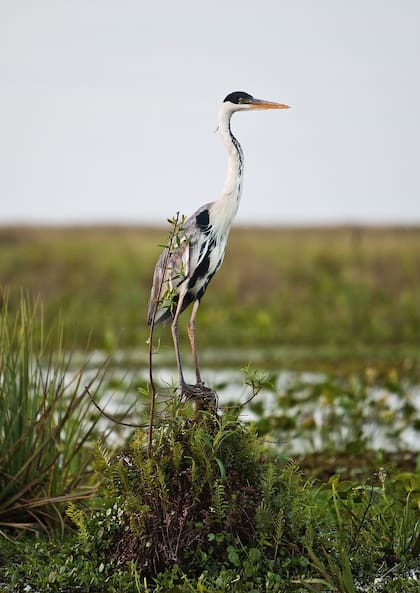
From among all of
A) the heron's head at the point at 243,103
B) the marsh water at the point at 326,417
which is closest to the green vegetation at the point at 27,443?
the marsh water at the point at 326,417

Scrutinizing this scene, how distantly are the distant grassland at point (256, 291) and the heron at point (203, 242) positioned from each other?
7634 mm

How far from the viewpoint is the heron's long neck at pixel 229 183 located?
3691 millimetres

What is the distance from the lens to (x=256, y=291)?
15.8 m

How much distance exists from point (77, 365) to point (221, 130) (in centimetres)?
754

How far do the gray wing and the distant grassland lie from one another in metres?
7.61

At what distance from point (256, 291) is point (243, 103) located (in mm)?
12029

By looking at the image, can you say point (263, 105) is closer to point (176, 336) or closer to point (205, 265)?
point (205, 265)

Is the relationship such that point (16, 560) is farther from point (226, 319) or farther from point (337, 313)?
point (337, 313)

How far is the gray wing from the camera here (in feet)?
12.2

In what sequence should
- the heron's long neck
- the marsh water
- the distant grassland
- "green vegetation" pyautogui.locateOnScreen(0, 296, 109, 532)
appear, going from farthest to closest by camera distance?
1. the distant grassland
2. the marsh water
3. "green vegetation" pyautogui.locateOnScreen(0, 296, 109, 532)
4. the heron's long neck

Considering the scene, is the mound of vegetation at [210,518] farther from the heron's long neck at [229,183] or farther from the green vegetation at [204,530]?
the heron's long neck at [229,183]

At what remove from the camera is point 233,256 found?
59.9ft

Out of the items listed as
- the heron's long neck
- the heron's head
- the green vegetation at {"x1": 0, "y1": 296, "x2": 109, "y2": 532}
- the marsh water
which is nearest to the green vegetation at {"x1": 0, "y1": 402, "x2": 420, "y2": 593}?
the green vegetation at {"x1": 0, "y1": 296, "x2": 109, "y2": 532}

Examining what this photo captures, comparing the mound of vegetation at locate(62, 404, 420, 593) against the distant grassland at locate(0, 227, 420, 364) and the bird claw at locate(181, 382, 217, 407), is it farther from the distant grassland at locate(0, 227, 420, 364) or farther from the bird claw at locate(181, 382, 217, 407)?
the distant grassland at locate(0, 227, 420, 364)
